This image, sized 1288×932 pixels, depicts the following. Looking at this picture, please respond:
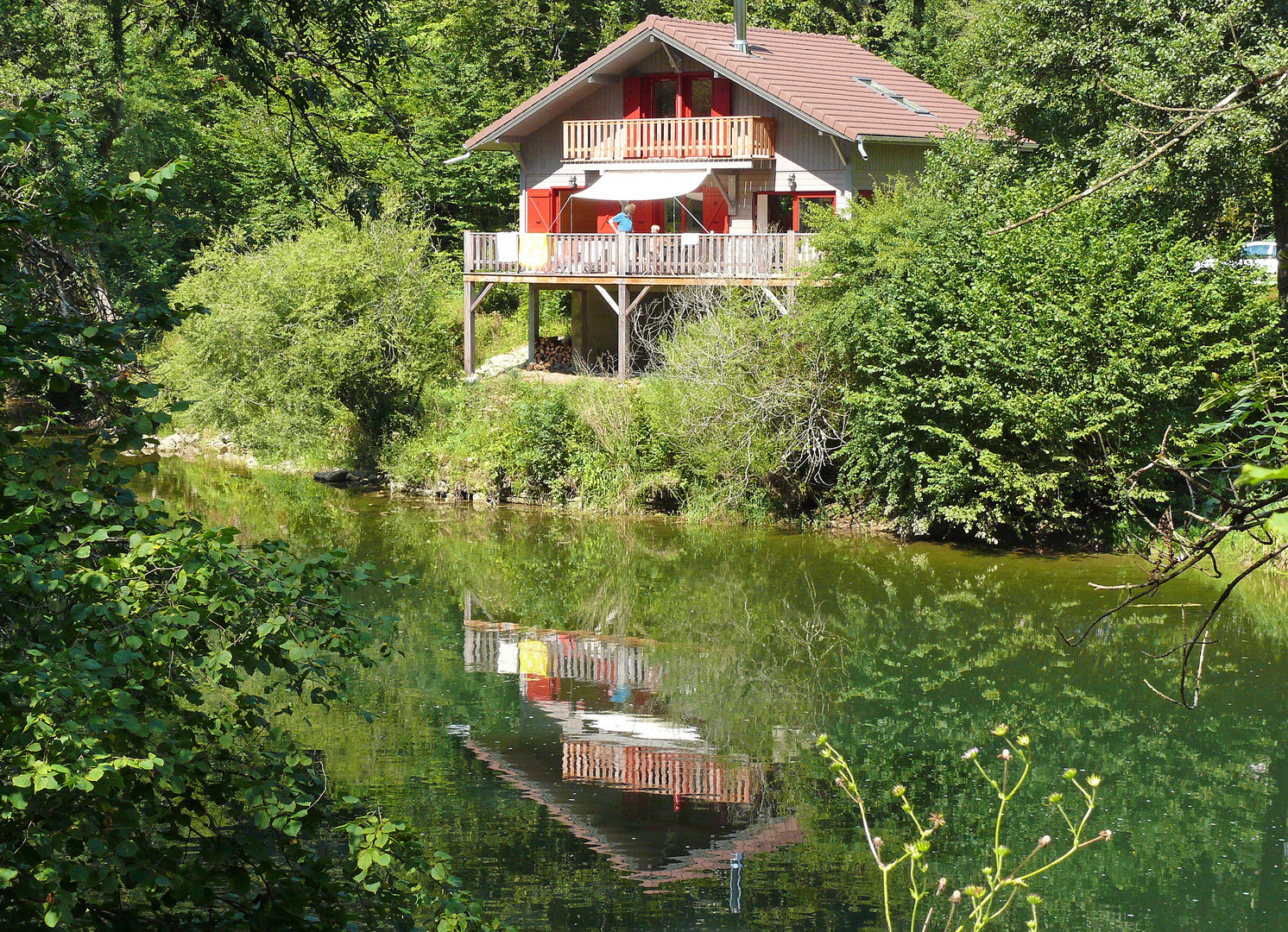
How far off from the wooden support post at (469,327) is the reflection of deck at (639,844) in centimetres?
1751

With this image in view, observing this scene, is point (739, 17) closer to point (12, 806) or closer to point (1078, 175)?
point (1078, 175)

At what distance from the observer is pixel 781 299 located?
22797mm

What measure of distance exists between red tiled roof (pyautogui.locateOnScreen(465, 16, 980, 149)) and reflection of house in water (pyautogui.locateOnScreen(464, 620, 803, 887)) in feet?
47.4

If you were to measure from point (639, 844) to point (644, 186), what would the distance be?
18.9m

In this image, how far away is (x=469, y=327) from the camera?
27.7m

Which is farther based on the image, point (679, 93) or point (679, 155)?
point (679, 93)

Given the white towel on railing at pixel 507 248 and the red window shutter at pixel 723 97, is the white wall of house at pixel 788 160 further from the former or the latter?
the white towel on railing at pixel 507 248

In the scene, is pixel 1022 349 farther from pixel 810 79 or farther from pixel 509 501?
pixel 810 79

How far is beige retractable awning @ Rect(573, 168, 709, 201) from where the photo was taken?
2617cm

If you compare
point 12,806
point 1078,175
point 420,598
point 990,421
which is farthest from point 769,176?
point 12,806

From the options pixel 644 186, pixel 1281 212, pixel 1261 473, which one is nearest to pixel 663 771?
pixel 1261 473

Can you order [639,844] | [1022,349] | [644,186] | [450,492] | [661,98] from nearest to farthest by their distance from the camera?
1. [639,844]
2. [1022,349]
3. [450,492]
4. [644,186]
5. [661,98]

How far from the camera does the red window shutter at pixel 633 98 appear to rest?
92.8 feet

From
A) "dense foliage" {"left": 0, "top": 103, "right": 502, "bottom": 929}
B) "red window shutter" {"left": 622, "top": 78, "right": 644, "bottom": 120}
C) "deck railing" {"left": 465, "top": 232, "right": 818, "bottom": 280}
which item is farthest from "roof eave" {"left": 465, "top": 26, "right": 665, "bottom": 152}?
"dense foliage" {"left": 0, "top": 103, "right": 502, "bottom": 929}
